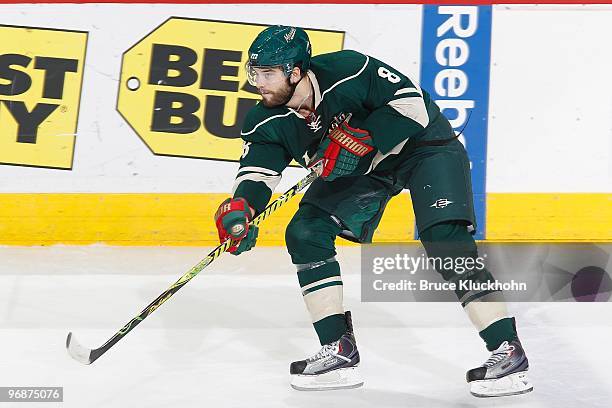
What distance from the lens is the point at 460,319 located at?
166 inches

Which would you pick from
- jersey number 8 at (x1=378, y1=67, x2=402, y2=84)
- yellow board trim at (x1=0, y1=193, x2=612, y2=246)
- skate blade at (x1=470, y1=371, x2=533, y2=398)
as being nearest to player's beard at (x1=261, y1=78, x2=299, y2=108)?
jersey number 8 at (x1=378, y1=67, x2=402, y2=84)

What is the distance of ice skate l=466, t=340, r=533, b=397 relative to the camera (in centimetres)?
322

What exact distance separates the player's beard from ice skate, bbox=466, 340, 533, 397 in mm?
1025

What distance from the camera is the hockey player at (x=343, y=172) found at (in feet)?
10.6

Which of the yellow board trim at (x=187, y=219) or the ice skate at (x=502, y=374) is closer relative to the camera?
the ice skate at (x=502, y=374)

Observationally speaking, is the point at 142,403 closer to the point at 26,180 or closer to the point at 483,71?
the point at 26,180

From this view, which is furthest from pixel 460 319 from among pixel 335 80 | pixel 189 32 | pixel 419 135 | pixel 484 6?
pixel 189 32

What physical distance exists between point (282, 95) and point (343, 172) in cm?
32

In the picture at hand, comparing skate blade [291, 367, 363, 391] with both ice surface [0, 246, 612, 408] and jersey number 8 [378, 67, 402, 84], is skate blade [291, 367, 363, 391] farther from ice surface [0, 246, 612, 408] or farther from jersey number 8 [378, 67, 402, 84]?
jersey number 8 [378, 67, 402, 84]

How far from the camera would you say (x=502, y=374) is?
10.6ft

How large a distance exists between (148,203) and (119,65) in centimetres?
71

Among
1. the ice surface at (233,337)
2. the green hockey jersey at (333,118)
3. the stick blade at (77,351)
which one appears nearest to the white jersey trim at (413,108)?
the green hockey jersey at (333,118)

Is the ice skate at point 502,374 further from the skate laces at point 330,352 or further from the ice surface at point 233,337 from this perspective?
the skate laces at point 330,352

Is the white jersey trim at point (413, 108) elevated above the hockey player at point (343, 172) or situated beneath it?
elevated above
